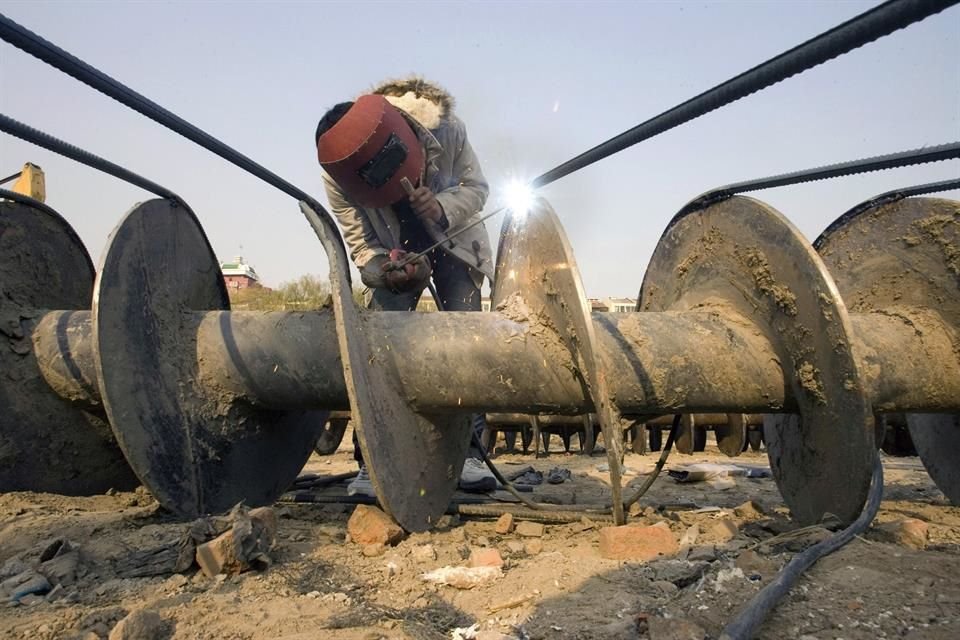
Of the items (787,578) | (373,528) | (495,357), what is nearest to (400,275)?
(495,357)

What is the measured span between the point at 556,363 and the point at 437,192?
6.01 feet

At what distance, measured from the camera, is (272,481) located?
10.8 ft

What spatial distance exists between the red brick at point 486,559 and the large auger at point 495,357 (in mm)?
413

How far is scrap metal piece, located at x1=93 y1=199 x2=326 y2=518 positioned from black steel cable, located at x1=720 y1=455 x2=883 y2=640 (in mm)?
2233

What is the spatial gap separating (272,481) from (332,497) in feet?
1.10

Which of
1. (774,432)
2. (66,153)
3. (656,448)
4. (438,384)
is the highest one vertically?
(66,153)

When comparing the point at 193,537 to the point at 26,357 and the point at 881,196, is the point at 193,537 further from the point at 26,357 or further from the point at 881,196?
the point at 881,196

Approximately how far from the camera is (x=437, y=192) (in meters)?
4.09

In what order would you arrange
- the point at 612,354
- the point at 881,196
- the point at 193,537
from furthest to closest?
1. the point at 881,196
2. the point at 612,354
3. the point at 193,537

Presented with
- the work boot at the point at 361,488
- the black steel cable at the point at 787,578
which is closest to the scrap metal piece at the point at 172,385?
the work boot at the point at 361,488

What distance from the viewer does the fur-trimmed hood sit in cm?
395

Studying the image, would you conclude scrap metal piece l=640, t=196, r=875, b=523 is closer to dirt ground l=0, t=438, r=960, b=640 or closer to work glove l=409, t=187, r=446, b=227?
dirt ground l=0, t=438, r=960, b=640

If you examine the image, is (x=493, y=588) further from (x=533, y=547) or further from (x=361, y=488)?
(x=361, y=488)

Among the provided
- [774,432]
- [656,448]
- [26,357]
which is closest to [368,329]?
[26,357]
